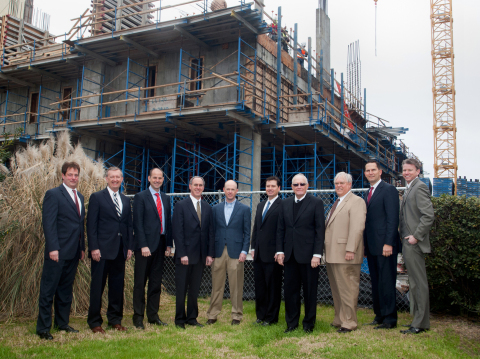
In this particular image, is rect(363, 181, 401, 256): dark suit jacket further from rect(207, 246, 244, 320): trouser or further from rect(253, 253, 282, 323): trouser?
rect(207, 246, 244, 320): trouser

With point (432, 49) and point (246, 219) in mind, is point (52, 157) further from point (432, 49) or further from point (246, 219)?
point (432, 49)

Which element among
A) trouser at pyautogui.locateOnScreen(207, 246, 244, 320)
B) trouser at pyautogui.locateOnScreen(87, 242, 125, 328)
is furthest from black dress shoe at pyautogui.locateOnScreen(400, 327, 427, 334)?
trouser at pyautogui.locateOnScreen(87, 242, 125, 328)

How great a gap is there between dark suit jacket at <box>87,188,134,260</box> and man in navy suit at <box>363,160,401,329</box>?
3.19 meters

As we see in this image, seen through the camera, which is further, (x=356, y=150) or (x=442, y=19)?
(x=442, y=19)

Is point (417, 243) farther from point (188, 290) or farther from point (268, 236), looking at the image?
point (188, 290)

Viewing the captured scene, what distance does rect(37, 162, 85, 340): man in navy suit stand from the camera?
17.1 ft

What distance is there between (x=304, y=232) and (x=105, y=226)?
8.42 ft

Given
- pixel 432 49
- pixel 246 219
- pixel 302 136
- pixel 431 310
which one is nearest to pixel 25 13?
pixel 302 136

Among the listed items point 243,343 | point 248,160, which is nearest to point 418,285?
point 243,343

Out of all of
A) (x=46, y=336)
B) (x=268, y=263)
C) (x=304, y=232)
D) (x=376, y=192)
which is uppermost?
(x=376, y=192)

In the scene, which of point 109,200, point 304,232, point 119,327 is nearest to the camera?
point 304,232

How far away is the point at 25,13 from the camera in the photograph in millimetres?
29828

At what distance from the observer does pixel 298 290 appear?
5.65m

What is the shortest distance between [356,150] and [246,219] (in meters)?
17.7
